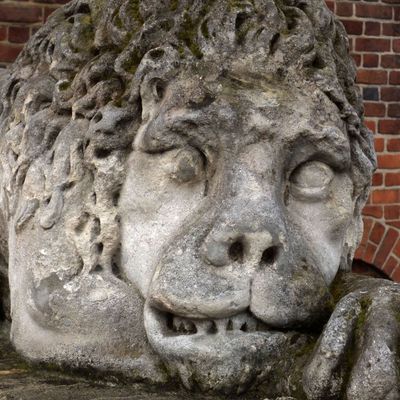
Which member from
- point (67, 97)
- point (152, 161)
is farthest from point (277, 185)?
point (67, 97)

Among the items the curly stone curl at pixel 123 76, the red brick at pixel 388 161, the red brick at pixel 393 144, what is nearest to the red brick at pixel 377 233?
the red brick at pixel 388 161

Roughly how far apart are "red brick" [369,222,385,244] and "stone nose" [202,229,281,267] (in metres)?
3.75

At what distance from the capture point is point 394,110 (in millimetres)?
5844

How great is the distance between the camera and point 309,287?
6.97ft

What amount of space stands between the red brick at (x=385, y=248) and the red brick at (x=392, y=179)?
0.30m

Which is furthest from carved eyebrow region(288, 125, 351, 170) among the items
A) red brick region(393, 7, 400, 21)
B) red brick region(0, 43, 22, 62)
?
red brick region(393, 7, 400, 21)

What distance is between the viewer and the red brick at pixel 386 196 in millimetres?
5770

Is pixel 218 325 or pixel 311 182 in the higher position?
pixel 311 182

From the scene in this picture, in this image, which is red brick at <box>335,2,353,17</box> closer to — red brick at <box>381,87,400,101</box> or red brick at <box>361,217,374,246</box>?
red brick at <box>381,87,400,101</box>

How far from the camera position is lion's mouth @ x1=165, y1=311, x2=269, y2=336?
6.79 ft

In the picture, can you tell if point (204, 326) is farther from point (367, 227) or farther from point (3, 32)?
point (367, 227)

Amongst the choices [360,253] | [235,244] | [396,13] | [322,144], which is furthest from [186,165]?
[396,13]

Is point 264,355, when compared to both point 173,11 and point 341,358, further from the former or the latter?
point 173,11

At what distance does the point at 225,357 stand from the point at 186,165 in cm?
48
